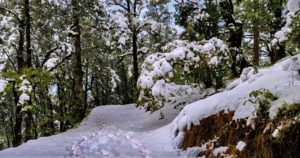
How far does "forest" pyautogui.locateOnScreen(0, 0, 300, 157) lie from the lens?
17.7ft

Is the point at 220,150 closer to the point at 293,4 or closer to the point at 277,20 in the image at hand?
the point at 293,4

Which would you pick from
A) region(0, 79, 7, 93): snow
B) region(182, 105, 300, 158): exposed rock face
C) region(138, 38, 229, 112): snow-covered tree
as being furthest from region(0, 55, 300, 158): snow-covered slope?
region(138, 38, 229, 112): snow-covered tree

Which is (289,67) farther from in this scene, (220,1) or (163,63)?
(220,1)

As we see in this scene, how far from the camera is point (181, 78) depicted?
11.3m

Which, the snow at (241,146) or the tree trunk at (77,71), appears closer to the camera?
the snow at (241,146)

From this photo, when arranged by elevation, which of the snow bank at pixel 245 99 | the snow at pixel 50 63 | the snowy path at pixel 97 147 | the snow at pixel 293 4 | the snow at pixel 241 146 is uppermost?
the snow at pixel 50 63

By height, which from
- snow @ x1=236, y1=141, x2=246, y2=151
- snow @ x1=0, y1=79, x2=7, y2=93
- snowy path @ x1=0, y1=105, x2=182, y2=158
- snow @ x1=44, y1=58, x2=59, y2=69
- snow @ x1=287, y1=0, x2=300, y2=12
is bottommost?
snowy path @ x1=0, y1=105, x2=182, y2=158

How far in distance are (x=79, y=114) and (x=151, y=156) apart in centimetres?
880

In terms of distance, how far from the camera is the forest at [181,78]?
5391 millimetres

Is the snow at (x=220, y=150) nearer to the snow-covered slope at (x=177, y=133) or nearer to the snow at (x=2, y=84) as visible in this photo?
the snow-covered slope at (x=177, y=133)

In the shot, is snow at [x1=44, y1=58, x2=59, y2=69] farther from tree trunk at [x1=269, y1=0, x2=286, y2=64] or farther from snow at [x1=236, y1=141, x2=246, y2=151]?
snow at [x1=236, y1=141, x2=246, y2=151]

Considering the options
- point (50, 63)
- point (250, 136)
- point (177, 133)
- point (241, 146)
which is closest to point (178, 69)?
point (177, 133)

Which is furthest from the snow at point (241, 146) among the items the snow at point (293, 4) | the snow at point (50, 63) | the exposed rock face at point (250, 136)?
the snow at point (50, 63)

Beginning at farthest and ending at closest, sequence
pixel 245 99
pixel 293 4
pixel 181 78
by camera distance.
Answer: pixel 181 78 → pixel 245 99 → pixel 293 4
